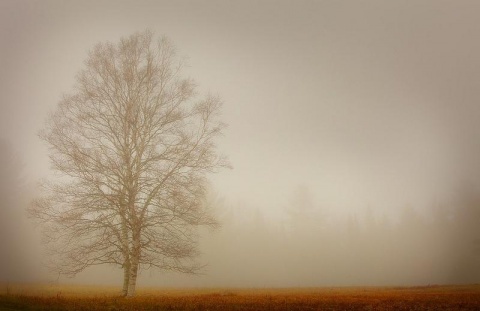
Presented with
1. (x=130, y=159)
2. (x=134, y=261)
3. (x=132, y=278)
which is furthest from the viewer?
(x=130, y=159)

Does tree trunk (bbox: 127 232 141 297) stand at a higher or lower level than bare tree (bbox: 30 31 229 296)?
lower

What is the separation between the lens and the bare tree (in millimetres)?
11172

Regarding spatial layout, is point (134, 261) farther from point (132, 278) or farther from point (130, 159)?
point (130, 159)

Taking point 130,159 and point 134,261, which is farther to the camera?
point 130,159

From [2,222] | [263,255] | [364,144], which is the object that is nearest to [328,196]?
[263,255]

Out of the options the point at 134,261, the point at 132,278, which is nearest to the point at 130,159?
the point at 134,261

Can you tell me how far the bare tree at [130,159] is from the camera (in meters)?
11.2

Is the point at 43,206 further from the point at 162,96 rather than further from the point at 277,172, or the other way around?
the point at 277,172

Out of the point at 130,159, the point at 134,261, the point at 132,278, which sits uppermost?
the point at 130,159

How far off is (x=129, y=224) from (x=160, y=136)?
3.22 meters

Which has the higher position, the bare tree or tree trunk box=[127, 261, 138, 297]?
the bare tree

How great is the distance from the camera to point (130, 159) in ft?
39.8

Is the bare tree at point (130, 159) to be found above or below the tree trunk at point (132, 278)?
above

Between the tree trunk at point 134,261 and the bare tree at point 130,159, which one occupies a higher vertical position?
the bare tree at point 130,159
